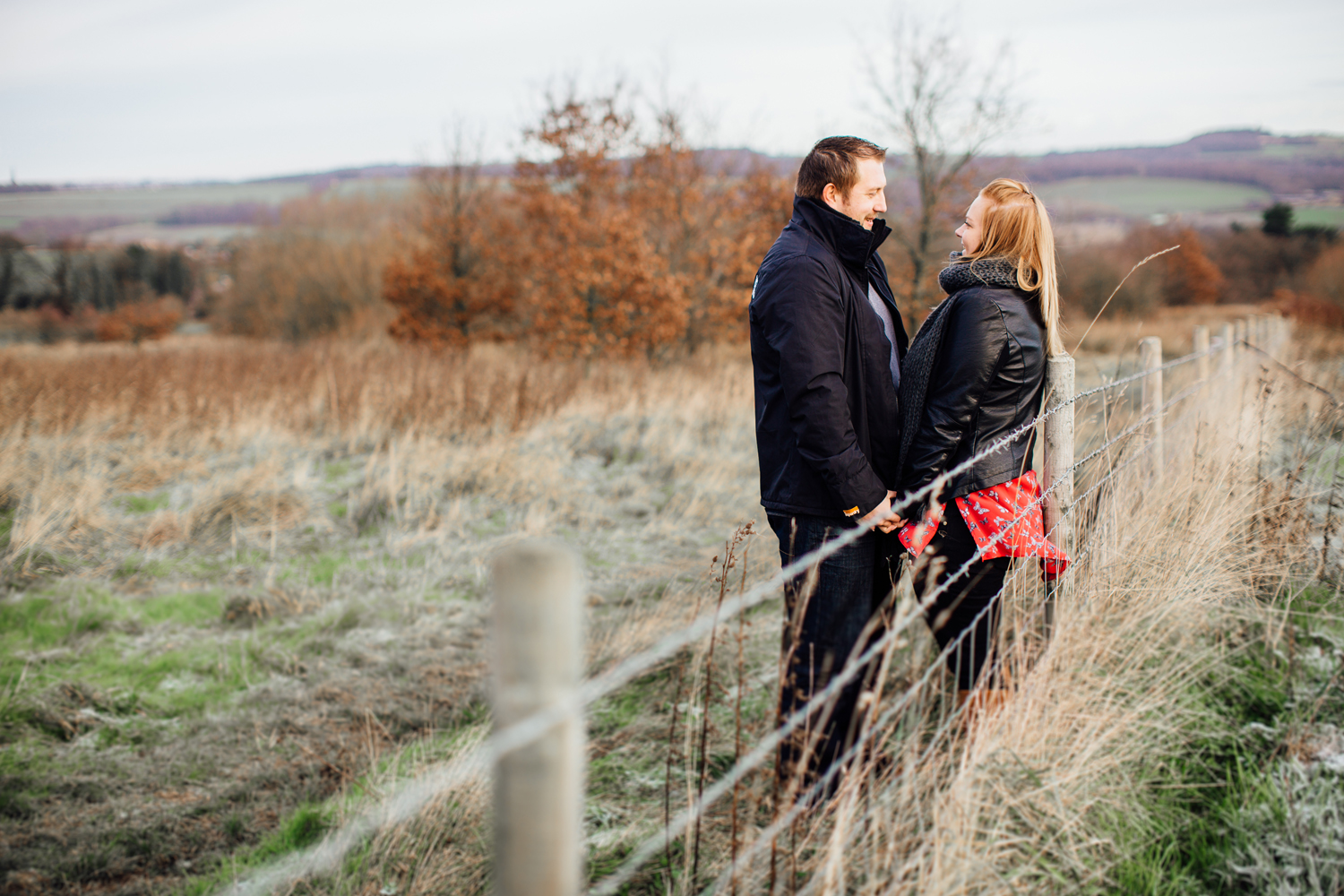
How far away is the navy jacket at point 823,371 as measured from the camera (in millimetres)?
2156

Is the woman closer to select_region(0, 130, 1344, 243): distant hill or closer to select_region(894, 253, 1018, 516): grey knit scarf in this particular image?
select_region(894, 253, 1018, 516): grey knit scarf

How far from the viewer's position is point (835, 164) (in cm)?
229

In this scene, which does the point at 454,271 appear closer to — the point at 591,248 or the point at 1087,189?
the point at 591,248

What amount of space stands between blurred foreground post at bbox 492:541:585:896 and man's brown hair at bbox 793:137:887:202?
193 centimetres

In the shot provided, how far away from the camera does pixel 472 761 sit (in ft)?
8.41

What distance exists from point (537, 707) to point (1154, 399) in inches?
157

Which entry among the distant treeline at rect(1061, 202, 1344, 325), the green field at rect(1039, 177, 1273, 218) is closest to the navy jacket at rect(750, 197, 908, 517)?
the distant treeline at rect(1061, 202, 1344, 325)

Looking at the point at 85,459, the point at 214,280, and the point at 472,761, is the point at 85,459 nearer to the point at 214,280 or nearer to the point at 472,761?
the point at 472,761

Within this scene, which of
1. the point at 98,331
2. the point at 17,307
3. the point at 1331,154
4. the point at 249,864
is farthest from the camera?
the point at 1331,154

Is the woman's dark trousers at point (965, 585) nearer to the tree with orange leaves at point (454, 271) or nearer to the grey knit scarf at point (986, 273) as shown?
the grey knit scarf at point (986, 273)

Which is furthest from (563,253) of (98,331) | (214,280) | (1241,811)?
(214,280)

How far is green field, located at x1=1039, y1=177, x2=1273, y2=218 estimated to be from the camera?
3981 cm

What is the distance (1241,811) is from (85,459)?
8.50 metres

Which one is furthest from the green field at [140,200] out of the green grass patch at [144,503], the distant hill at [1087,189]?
the green grass patch at [144,503]
